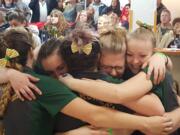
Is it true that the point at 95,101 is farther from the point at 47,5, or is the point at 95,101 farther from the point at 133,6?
the point at 47,5

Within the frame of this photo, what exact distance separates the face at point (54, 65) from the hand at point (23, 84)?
0.15 meters

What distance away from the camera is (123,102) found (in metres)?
1.65

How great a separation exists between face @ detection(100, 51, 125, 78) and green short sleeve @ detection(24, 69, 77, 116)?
0.31 metres

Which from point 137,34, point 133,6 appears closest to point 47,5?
point 133,6

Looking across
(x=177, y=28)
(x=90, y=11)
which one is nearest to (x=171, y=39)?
(x=177, y=28)

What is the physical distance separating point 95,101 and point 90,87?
0.10 metres

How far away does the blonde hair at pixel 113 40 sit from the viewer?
1.87 meters

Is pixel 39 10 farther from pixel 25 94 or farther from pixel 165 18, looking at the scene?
pixel 25 94

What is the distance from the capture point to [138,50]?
1982mm

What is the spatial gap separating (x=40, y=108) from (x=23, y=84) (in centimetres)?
13

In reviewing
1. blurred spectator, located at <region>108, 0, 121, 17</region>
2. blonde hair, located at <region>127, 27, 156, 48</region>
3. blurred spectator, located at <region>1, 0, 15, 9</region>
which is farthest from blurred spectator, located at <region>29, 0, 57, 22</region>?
blonde hair, located at <region>127, 27, 156, 48</region>

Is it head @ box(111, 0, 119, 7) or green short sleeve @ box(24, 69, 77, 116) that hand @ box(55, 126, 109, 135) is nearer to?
green short sleeve @ box(24, 69, 77, 116)

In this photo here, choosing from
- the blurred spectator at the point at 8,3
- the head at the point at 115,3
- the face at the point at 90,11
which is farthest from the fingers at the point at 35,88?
the head at the point at 115,3

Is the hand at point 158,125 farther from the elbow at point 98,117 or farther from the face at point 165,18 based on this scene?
the face at point 165,18
